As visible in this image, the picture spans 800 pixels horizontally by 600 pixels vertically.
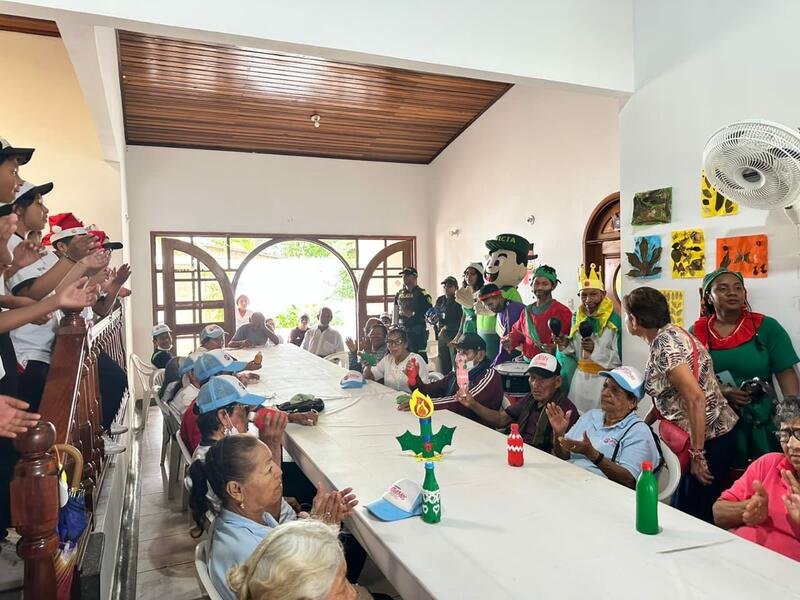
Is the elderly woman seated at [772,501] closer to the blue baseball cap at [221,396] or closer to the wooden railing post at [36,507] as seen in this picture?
the blue baseball cap at [221,396]

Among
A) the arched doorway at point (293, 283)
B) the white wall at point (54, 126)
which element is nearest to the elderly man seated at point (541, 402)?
the white wall at point (54, 126)

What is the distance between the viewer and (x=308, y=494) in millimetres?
2932

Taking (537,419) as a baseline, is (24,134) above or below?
above

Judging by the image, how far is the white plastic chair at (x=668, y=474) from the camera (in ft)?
6.88

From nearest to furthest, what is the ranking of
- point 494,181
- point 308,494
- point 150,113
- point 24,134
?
point 308,494 < point 24,134 < point 150,113 < point 494,181

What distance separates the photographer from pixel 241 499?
1.65 meters

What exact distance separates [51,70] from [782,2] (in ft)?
18.9

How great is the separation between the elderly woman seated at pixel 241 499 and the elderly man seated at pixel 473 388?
1.46 metres

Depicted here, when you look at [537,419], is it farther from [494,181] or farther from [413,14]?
[494,181]

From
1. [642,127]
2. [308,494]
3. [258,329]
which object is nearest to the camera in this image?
[308,494]

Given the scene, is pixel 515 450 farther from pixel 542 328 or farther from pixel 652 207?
pixel 652 207

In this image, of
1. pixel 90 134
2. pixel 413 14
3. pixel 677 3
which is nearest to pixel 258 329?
pixel 90 134

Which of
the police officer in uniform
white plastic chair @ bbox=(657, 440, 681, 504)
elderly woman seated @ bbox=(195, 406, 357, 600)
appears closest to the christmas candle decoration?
elderly woman seated @ bbox=(195, 406, 357, 600)

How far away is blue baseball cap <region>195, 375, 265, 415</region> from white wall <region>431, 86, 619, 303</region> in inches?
188
